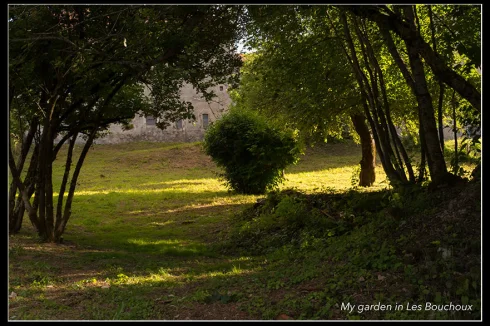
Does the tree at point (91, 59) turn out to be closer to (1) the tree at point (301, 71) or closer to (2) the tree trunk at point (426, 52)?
(1) the tree at point (301, 71)

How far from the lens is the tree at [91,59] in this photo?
8.41 m

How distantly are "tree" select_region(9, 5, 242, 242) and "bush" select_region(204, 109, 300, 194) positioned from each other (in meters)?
8.05

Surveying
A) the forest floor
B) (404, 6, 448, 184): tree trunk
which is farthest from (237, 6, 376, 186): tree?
(404, 6, 448, 184): tree trunk

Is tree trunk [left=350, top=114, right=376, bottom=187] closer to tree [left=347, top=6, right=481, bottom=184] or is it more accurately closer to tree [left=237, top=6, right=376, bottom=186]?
tree [left=237, top=6, right=376, bottom=186]

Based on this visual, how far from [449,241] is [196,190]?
16.4 meters

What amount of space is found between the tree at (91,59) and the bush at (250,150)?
8047 millimetres

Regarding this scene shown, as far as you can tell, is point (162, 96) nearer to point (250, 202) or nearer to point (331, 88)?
point (331, 88)

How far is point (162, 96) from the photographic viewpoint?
11.3 m

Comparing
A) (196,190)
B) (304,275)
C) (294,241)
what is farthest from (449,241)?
(196,190)

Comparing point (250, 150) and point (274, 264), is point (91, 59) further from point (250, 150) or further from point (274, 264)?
point (250, 150)

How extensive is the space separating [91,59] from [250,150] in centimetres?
1076

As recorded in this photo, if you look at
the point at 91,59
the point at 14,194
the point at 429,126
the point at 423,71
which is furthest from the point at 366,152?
the point at 91,59

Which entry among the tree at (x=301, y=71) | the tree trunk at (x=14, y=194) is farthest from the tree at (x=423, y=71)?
the tree trunk at (x=14, y=194)

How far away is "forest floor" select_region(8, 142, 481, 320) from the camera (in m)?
5.33
